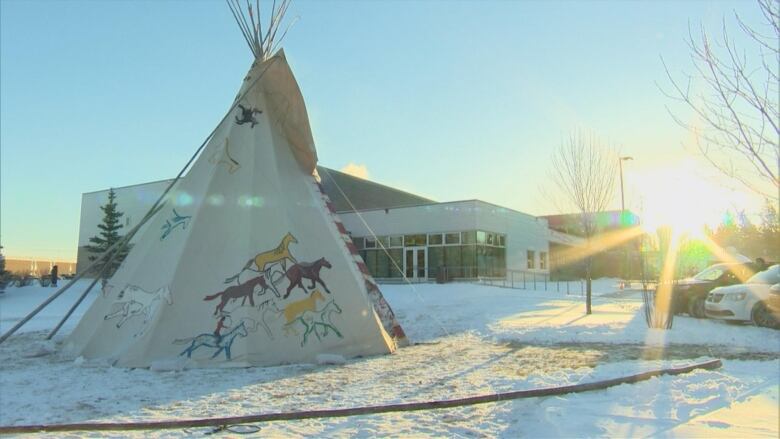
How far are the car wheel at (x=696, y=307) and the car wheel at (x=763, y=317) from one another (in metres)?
2.10

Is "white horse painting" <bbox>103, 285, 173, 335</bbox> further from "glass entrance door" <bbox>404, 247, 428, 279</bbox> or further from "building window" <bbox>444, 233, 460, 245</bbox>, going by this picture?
"glass entrance door" <bbox>404, 247, 428, 279</bbox>

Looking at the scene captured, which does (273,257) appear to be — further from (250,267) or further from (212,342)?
(212,342)

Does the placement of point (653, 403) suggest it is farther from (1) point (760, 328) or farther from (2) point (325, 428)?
(1) point (760, 328)

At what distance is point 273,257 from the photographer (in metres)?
8.89

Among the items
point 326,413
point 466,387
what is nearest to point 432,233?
point 466,387

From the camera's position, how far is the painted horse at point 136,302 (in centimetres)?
836

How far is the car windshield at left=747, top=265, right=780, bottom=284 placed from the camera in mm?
13672

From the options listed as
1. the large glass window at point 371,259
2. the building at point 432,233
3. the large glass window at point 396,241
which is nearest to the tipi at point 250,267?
the building at point 432,233

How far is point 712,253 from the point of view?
1270 inches

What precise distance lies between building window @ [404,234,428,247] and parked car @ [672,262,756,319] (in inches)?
666

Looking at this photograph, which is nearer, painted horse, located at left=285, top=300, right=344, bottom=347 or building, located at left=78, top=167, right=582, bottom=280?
painted horse, located at left=285, top=300, right=344, bottom=347

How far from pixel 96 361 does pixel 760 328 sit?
1339 centimetres

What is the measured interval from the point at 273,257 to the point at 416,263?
2330cm

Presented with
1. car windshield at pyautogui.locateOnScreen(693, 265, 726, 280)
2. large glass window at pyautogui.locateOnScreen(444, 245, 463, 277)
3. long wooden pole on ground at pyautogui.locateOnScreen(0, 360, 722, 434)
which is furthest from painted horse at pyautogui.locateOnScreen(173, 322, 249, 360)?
large glass window at pyautogui.locateOnScreen(444, 245, 463, 277)
